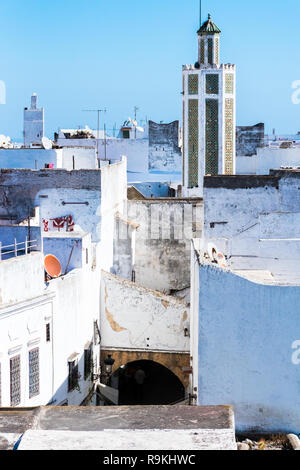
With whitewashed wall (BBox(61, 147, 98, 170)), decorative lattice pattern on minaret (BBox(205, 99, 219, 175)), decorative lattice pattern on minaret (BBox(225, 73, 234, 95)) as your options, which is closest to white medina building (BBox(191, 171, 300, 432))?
whitewashed wall (BBox(61, 147, 98, 170))

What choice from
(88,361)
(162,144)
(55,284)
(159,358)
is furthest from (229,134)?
(55,284)

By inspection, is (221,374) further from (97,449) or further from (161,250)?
(161,250)

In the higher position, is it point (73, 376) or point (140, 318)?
point (140, 318)

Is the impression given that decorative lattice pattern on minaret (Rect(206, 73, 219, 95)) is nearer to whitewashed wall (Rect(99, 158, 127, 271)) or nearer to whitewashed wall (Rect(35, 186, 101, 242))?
whitewashed wall (Rect(99, 158, 127, 271))

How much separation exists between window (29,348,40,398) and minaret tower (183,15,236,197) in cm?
2273

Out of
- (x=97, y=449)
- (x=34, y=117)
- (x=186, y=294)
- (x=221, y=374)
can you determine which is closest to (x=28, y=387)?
(x=221, y=374)

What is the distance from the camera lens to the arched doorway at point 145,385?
21.3 meters

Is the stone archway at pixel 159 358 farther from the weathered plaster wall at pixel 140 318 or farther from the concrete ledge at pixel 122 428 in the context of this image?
the concrete ledge at pixel 122 428

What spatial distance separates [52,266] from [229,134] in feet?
75.5

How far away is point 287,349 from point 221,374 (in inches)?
50.9

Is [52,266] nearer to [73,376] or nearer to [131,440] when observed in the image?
[73,376]

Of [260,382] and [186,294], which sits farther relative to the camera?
[186,294]

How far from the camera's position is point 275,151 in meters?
39.0

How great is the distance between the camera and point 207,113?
36906 millimetres
